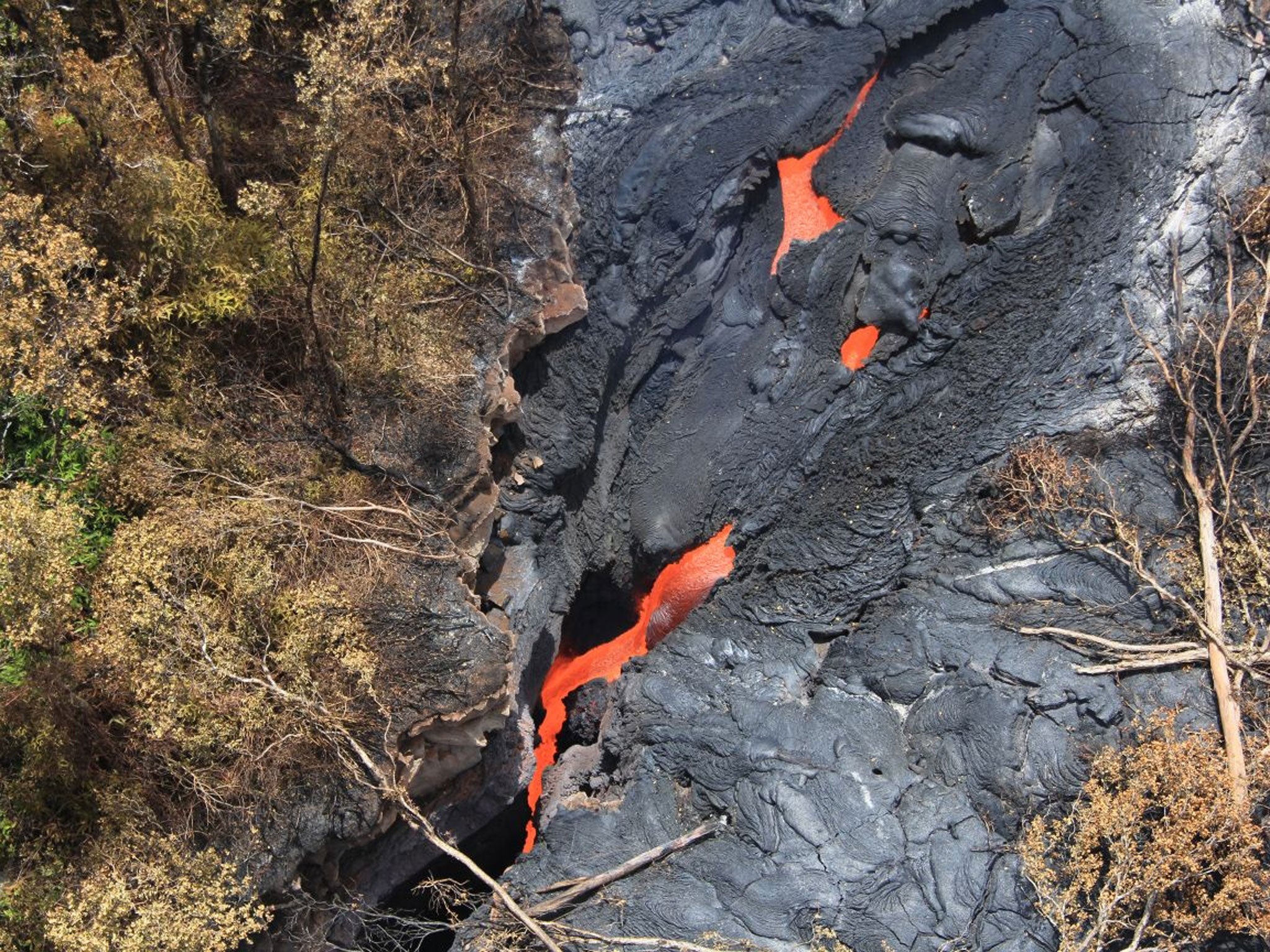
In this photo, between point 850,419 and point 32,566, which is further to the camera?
point 850,419

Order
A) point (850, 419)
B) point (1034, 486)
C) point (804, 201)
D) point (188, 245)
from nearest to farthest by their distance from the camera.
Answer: point (188, 245) → point (1034, 486) → point (850, 419) → point (804, 201)

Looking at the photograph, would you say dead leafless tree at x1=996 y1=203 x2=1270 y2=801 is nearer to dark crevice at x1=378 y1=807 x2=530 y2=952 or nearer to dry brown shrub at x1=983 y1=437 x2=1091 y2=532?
dry brown shrub at x1=983 y1=437 x2=1091 y2=532

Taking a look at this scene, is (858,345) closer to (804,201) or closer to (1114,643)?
(804,201)

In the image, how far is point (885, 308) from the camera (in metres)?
8.19

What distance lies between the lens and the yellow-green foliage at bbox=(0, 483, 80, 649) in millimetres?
5008

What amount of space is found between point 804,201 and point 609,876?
585cm

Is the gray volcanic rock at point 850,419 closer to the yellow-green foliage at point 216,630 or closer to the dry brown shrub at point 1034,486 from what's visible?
the dry brown shrub at point 1034,486

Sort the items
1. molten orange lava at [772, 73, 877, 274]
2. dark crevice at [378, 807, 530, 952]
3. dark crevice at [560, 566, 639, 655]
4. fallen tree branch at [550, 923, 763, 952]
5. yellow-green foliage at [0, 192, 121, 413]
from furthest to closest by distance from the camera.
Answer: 1. dark crevice at [560, 566, 639, 655]
2. molten orange lava at [772, 73, 877, 274]
3. dark crevice at [378, 807, 530, 952]
4. fallen tree branch at [550, 923, 763, 952]
5. yellow-green foliage at [0, 192, 121, 413]

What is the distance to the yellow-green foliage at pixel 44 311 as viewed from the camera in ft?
17.4

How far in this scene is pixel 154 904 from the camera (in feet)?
16.7

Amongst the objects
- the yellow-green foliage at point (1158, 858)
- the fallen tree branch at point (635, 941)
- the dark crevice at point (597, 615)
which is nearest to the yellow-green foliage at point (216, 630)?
the fallen tree branch at point (635, 941)

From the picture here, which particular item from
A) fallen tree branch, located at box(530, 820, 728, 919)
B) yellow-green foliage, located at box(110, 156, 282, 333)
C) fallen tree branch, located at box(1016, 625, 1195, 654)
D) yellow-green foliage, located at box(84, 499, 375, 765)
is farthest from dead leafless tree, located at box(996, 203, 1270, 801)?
yellow-green foliage, located at box(110, 156, 282, 333)

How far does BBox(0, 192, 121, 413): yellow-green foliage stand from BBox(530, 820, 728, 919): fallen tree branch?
4.25 meters

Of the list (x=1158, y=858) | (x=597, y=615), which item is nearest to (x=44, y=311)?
(x=597, y=615)
